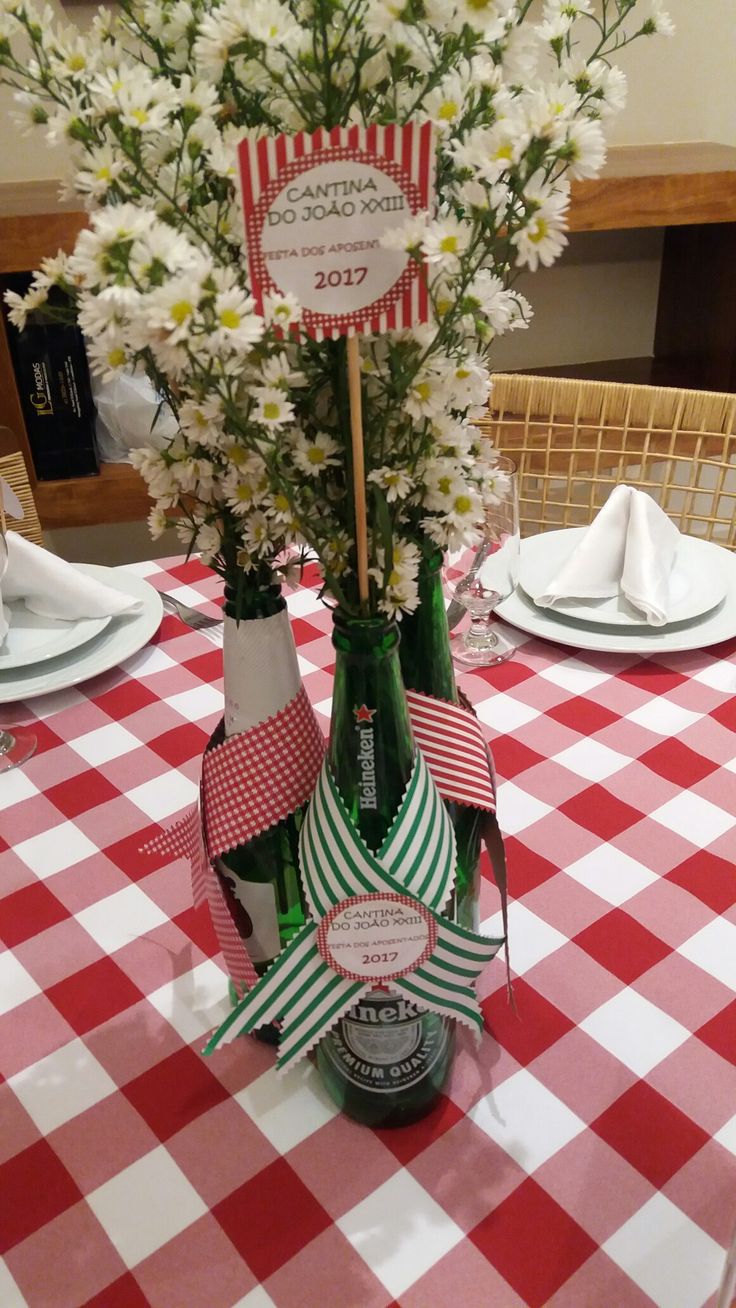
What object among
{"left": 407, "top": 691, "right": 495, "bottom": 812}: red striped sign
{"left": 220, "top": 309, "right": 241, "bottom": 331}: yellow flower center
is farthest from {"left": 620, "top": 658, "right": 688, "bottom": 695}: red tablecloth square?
{"left": 220, "top": 309, "right": 241, "bottom": 331}: yellow flower center

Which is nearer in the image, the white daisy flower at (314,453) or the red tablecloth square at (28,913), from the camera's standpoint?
the white daisy flower at (314,453)

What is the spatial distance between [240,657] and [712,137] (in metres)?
2.58

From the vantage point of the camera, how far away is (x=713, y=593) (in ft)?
3.02

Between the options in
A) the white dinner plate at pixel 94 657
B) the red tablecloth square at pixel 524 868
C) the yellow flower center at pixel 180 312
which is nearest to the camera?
the yellow flower center at pixel 180 312

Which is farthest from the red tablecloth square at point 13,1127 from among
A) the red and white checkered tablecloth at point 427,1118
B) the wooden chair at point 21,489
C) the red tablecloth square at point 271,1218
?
the wooden chair at point 21,489

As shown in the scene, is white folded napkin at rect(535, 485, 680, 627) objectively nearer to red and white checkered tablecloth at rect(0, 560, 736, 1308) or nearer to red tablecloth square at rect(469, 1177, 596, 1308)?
red and white checkered tablecloth at rect(0, 560, 736, 1308)

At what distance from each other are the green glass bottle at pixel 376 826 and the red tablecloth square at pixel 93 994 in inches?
5.3

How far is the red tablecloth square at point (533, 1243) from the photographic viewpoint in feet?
1.38

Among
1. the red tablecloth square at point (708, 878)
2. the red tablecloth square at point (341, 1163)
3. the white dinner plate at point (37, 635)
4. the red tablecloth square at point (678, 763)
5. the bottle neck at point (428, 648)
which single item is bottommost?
the red tablecloth square at point (341, 1163)

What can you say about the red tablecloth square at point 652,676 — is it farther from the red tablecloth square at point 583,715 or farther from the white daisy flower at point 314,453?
the white daisy flower at point 314,453

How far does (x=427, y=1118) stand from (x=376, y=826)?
0.17m

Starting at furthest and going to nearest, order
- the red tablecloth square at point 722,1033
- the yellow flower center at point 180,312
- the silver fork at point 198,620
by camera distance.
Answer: the silver fork at point 198,620
the red tablecloth square at point 722,1033
the yellow flower center at point 180,312

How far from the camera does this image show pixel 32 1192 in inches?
18.4

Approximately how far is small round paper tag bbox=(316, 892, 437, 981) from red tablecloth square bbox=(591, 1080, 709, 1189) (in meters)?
0.15
